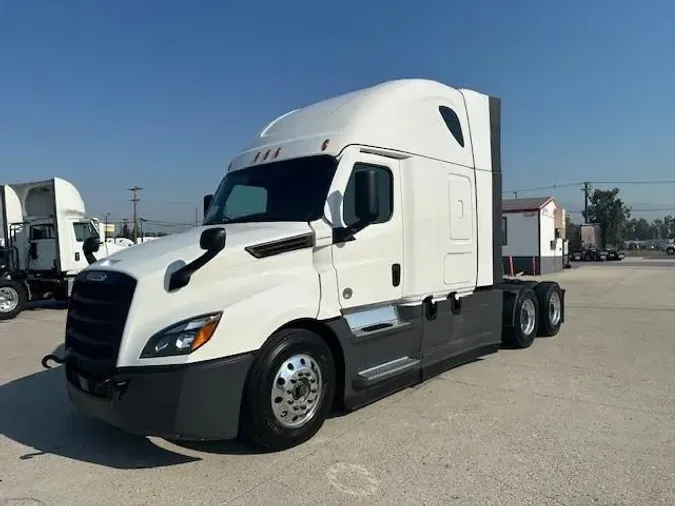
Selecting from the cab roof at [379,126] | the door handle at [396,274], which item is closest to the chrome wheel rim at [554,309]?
the cab roof at [379,126]

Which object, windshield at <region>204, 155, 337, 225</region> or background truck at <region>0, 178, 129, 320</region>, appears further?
background truck at <region>0, 178, 129, 320</region>

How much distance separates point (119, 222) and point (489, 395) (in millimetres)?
43113

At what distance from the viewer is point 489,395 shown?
5.96 meters

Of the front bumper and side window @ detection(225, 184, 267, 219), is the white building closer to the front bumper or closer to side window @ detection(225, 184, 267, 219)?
side window @ detection(225, 184, 267, 219)

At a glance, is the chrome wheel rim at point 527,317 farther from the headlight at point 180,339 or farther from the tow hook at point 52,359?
the tow hook at point 52,359

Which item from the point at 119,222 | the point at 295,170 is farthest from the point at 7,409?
the point at 119,222

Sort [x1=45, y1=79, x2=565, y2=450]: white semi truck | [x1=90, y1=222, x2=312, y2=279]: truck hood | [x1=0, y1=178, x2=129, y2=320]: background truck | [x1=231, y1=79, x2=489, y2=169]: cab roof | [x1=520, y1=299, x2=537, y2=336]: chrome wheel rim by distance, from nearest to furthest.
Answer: [x1=45, y1=79, x2=565, y2=450]: white semi truck, [x1=90, y1=222, x2=312, y2=279]: truck hood, [x1=231, y1=79, x2=489, y2=169]: cab roof, [x1=520, y1=299, x2=537, y2=336]: chrome wheel rim, [x1=0, y1=178, x2=129, y2=320]: background truck

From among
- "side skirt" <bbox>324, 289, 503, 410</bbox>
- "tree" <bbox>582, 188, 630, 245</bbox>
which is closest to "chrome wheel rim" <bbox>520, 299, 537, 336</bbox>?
"side skirt" <bbox>324, 289, 503, 410</bbox>

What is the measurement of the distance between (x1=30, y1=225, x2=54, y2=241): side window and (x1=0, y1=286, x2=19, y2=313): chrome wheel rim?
192 centimetres

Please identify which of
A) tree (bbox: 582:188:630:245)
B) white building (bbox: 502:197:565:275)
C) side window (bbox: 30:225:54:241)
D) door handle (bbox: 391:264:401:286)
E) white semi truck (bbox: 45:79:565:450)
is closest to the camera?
white semi truck (bbox: 45:79:565:450)

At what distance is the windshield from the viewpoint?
5.20 meters

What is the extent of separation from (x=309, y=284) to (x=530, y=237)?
2666 cm

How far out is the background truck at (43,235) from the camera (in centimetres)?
1498

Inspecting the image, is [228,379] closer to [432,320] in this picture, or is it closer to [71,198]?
[432,320]
